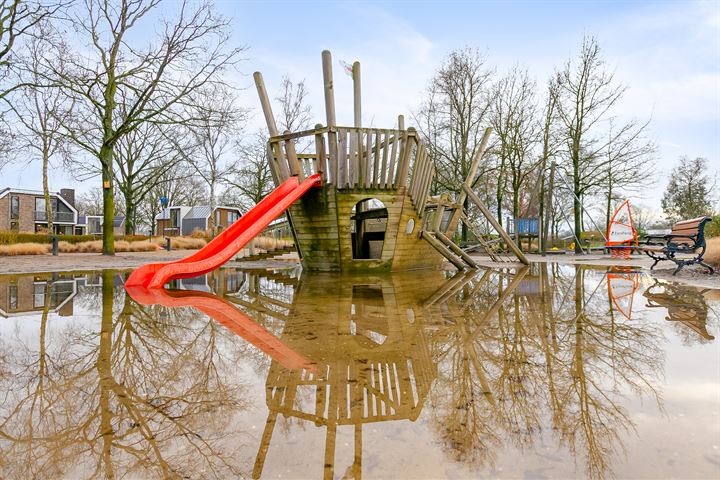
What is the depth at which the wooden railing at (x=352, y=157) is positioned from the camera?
918 centimetres

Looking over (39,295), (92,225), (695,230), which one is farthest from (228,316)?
(92,225)

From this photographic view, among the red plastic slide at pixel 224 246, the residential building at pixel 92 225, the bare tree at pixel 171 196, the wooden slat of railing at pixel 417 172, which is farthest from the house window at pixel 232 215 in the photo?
the red plastic slide at pixel 224 246

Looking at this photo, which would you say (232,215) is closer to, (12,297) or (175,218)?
(175,218)

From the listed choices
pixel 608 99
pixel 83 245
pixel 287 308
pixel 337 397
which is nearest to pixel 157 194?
pixel 83 245

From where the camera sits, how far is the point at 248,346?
132 inches

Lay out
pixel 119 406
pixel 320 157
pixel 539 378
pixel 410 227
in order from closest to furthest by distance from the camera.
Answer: pixel 119 406 < pixel 539 378 < pixel 320 157 < pixel 410 227

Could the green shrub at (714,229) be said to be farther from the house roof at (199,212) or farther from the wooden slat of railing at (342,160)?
the house roof at (199,212)

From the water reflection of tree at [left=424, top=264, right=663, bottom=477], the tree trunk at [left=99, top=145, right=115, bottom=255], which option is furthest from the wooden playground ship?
the tree trunk at [left=99, top=145, right=115, bottom=255]

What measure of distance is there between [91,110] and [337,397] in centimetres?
1974

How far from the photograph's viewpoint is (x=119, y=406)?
214cm

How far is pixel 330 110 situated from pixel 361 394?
741cm

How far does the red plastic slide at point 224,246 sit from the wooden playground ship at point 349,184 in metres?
0.52

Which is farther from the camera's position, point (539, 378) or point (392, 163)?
point (392, 163)

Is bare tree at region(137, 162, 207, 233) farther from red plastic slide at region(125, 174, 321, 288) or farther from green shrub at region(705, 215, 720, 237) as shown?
green shrub at region(705, 215, 720, 237)
